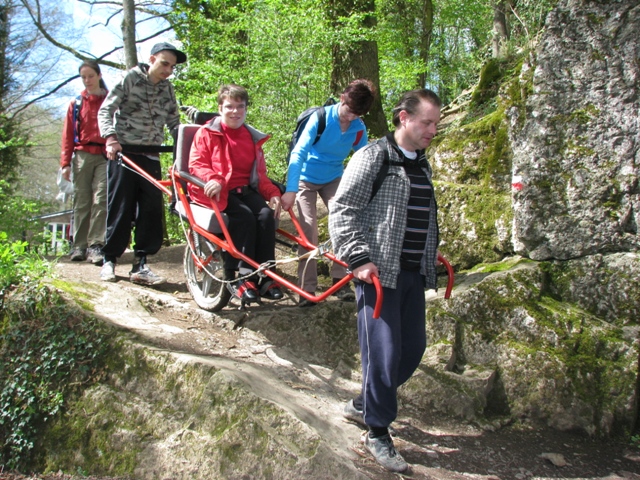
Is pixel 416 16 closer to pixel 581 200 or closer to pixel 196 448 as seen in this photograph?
pixel 581 200

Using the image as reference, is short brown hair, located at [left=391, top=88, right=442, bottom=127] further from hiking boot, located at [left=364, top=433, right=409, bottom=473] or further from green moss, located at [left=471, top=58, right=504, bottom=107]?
green moss, located at [left=471, top=58, right=504, bottom=107]

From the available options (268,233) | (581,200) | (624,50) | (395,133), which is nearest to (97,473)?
(268,233)

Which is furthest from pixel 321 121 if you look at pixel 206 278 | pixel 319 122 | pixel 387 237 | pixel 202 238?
pixel 387 237

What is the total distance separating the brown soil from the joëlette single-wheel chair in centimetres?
36

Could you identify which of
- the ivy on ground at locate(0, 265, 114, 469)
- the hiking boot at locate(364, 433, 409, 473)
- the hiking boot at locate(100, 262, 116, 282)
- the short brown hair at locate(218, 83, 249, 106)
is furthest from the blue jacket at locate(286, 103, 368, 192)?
the hiking boot at locate(364, 433, 409, 473)

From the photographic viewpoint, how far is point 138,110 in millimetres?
5637

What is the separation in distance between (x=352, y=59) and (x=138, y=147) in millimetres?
5229

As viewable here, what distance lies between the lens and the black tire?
486 cm

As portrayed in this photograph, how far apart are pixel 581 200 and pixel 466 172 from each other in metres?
2.00

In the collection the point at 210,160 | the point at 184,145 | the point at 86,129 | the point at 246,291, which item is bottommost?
the point at 246,291

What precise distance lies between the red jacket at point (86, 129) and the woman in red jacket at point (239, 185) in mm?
2167

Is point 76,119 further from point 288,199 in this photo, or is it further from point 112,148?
point 288,199

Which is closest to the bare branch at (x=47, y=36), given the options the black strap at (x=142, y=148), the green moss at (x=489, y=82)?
the green moss at (x=489, y=82)

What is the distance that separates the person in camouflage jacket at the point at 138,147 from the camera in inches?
213
